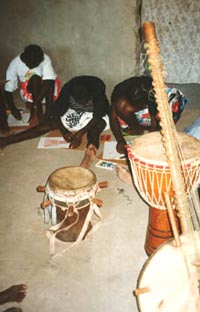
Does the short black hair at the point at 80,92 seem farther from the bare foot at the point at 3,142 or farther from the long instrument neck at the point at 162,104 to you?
the long instrument neck at the point at 162,104

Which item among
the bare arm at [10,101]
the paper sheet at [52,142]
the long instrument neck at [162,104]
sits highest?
the long instrument neck at [162,104]

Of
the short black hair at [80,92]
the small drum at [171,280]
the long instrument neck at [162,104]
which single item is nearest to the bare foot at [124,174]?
the short black hair at [80,92]

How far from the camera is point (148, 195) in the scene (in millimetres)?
2203

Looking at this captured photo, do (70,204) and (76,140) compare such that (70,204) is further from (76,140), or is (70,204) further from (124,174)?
(76,140)

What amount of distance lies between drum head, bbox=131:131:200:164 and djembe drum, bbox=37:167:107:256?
401 millimetres

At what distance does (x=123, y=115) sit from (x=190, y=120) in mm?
971

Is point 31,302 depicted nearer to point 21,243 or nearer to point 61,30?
point 21,243

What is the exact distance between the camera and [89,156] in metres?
3.37

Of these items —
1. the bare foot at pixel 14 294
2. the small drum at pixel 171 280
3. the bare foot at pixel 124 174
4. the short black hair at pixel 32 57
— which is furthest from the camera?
the short black hair at pixel 32 57

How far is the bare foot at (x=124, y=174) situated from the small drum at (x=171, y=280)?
144 centimetres

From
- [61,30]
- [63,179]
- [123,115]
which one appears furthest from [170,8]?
[63,179]

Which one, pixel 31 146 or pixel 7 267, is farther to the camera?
pixel 31 146

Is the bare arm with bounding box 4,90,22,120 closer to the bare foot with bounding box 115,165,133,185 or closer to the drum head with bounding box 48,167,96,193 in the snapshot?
the bare foot with bounding box 115,165,133,185

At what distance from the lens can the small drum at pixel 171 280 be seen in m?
1.54
